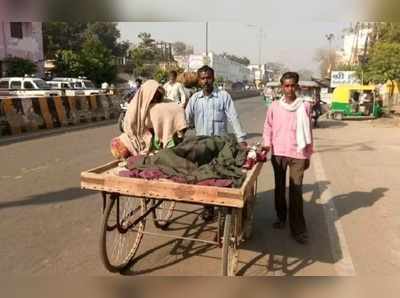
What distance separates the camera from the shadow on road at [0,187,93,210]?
5656 mm

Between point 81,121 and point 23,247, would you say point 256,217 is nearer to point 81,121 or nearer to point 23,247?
point 23,247

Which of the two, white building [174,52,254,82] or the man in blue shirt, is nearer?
the man in blue shirt

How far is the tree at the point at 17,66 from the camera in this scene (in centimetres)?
2867

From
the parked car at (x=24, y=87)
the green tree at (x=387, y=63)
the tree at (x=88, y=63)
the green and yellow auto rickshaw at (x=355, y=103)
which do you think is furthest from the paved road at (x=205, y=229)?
the tree at (x=88, y=63)

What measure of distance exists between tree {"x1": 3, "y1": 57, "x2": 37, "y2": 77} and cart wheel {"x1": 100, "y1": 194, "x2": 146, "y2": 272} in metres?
27.1

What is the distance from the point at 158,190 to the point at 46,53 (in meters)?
40.8

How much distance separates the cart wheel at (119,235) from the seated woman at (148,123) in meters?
0.46

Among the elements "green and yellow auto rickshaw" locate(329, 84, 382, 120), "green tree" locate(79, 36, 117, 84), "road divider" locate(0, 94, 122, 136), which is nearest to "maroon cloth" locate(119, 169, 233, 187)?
"road divider" locate(0, 94, 122, 136)

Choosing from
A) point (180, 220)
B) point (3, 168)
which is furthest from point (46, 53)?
point (180, 220)

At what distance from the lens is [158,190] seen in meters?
3.04

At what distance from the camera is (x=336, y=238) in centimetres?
466

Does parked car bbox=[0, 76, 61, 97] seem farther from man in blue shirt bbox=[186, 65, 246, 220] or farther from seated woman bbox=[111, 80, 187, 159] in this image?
seated woman bbox=[111, 80, 187, 159]

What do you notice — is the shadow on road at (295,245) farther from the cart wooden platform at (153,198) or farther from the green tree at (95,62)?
the green tree at (95,62)

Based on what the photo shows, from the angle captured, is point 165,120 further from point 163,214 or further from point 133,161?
point 163,214
